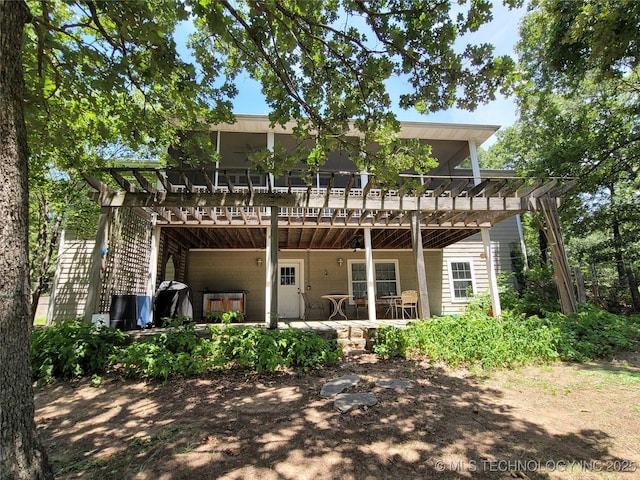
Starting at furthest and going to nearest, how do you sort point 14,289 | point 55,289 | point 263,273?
point 263,273, point 55,289, point 14,289

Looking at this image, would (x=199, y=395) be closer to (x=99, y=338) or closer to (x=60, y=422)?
(x=60, y=422)

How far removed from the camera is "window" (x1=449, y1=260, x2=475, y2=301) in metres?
10.2

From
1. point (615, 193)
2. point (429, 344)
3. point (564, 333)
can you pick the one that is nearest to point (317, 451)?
point (429, 344)

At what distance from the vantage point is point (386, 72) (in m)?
3.49

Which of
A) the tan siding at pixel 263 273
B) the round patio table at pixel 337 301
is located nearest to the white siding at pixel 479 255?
the tan siding at pixel 263 273

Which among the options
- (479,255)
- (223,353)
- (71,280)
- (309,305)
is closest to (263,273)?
(309,305)

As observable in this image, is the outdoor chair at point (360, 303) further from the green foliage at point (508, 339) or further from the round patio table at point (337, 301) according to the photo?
the green foliage at point (508, 339)

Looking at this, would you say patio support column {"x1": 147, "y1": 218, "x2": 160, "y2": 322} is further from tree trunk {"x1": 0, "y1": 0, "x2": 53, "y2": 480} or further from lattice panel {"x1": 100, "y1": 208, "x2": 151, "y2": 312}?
tree trunk {"x1": 0, "y1": 0, "x2": 53, "y2": 480}

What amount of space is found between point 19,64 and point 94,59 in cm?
168

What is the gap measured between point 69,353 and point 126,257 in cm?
264

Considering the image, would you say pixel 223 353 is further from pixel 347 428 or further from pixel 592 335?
pixel 592 335

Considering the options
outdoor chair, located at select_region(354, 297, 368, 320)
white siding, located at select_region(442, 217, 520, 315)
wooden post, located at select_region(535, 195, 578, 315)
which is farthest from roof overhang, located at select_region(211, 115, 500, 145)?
outdoor chair, located at select_region(354, 297, 368, 320)

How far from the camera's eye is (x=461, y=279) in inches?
407

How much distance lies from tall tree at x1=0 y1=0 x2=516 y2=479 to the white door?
20.4 ft
